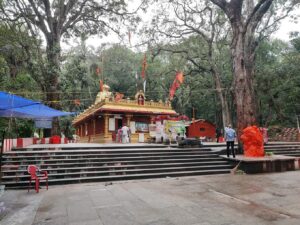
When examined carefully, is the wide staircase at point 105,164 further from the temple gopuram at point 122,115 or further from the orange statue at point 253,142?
the temple gopuram at point 122,115

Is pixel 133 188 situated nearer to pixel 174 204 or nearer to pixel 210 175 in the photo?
pixel 174 204

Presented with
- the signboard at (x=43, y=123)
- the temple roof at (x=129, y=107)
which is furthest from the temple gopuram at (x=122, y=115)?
the signboard at (x=43, y=123)

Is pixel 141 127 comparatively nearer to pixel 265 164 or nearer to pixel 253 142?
pixel 253 142

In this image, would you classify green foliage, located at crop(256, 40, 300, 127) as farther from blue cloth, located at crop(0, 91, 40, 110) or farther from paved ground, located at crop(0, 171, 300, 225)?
blue cloth, located at crop(0, 91, 40, 110)

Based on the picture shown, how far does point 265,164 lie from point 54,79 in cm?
1477

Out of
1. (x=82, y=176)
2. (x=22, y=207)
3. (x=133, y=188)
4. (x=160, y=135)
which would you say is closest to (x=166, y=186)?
(x=133, y=188)

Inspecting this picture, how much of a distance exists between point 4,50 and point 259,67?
2539cm

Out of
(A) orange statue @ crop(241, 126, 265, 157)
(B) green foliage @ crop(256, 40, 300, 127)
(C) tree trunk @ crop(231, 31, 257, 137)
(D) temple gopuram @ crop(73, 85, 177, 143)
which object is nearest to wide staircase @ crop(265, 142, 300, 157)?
(C) tree trunk @ crop(231, 31, 257, 137)

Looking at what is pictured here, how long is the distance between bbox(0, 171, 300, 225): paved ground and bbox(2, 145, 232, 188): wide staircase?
3.06 ft

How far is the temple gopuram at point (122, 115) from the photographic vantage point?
22.8 m

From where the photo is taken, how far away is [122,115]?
23578mm

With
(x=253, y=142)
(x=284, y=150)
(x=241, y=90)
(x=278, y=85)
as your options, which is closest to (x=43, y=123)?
(x=241, y=90)

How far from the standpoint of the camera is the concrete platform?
1192 centimetres

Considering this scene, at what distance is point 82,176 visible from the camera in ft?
35.0
